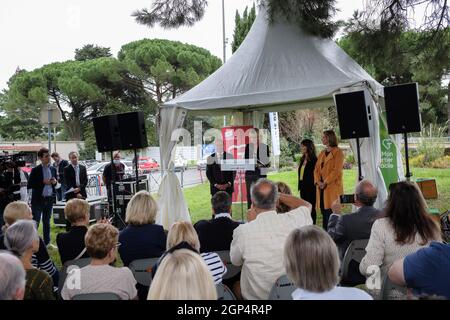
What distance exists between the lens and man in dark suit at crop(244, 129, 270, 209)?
24.0 ft

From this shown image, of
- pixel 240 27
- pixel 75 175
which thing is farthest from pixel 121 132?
pixel 240 27

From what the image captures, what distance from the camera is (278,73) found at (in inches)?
232

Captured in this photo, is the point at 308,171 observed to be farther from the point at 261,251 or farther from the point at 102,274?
the point at 102,274

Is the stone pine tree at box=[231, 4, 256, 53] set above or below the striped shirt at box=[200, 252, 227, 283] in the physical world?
above

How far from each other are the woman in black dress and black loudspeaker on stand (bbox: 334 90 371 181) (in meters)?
1.01

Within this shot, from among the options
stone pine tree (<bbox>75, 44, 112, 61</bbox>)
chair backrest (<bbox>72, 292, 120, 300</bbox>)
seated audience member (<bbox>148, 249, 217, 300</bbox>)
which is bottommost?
chair backrest (<bbox>72, 292, 120, 300</bbox>)

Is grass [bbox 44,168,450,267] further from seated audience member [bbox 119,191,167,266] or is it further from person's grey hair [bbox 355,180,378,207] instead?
person's grey hair [bbox 355,180,378,207]

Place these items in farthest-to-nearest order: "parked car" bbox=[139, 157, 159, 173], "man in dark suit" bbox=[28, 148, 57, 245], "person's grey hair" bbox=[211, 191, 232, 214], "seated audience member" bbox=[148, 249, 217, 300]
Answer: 1. "parked car" bbox=[139, 157, 159, 173]
2. "man in dark suit" bbox=[28, 148, 57, 245]
3. "person's grey hair" bbox=[211, 191, 232, 214]
4. "seated audience member" bbox=[148, 249, 217, 300]

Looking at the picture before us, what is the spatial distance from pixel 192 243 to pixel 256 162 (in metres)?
4.95

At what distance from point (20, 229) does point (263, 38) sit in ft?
16.8

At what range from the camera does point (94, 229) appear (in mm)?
2387

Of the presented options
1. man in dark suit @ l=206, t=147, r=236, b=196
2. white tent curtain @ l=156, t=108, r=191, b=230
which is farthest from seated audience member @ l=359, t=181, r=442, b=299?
man in dark suit @ l=206, t=147, r=236, b=196
